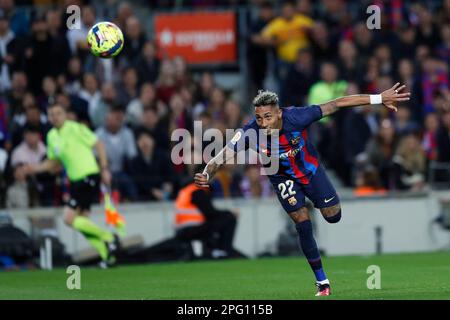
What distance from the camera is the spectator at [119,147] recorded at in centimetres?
2123

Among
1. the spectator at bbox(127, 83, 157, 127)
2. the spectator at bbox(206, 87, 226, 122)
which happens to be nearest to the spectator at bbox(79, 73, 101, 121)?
the spectator at bbox(127, 83, 157, 127)

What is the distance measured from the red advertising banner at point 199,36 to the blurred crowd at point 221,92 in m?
0.47

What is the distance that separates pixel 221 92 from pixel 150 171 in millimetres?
2481

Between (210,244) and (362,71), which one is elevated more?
(362,71)

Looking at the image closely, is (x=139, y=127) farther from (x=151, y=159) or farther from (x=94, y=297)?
(x=94, y=297)

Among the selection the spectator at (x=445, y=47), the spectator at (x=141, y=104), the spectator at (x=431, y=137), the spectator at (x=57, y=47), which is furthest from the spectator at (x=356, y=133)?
the spectator at (x=57, y=47)

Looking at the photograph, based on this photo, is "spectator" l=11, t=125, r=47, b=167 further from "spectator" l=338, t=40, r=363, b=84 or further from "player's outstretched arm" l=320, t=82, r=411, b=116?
"player's outstretched arm" l=320, t=82, r=411, b=116

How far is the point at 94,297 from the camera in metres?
13.2

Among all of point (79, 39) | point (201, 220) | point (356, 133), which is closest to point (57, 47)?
point (79, 39)

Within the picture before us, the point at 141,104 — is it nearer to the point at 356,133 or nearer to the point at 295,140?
Answer: the point at 356,133

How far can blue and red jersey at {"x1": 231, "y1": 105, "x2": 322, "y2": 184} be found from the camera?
507 inches
